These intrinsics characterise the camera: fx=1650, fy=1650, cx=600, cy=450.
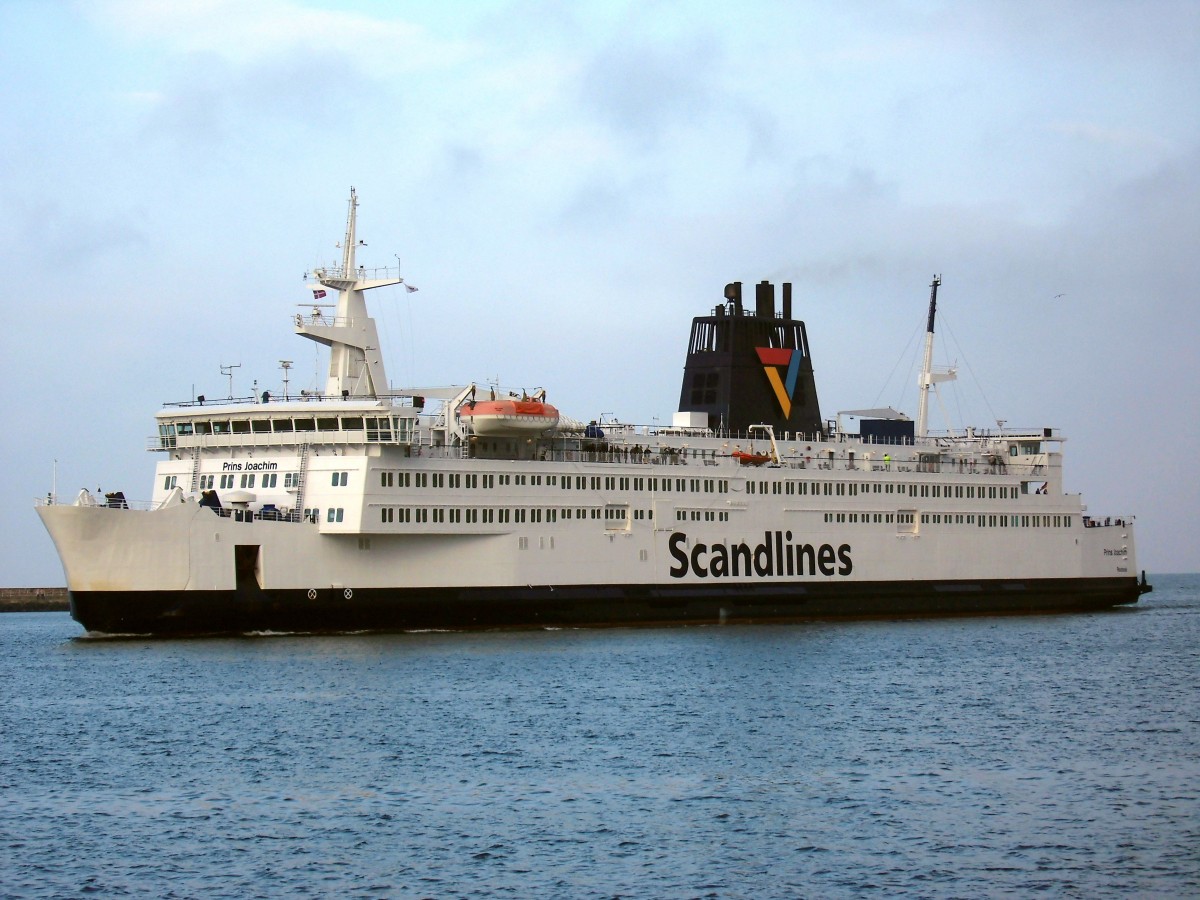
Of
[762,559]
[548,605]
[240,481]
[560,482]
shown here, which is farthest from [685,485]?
[240,481]

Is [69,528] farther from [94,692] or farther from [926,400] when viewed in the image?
[926,400]

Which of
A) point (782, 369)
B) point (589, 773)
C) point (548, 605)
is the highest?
point (782, 369)

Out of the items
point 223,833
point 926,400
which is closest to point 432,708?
point 223,833

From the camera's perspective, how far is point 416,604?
4541cm

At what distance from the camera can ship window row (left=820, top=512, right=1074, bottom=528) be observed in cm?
5584

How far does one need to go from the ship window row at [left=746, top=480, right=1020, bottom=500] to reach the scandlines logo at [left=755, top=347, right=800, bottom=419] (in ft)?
11.3

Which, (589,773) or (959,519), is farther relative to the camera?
(959,519)

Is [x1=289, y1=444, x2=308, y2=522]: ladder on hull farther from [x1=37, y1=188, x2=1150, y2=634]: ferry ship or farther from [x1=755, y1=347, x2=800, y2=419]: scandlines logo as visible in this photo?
[x1=755, y1=347, x2=800, y2=419]: scandlines logo

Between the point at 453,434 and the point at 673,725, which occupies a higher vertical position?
the point at 453,434

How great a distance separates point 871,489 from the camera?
56.5 meters

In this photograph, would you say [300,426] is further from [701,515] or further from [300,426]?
[701,515]

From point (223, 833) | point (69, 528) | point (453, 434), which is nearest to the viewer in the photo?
point (223, 833)

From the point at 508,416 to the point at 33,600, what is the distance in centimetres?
4376

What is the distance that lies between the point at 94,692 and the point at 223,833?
13.3 metres
